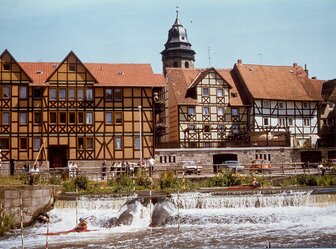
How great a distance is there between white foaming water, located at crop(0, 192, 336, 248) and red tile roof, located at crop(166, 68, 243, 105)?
27.4 m

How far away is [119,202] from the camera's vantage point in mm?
30203

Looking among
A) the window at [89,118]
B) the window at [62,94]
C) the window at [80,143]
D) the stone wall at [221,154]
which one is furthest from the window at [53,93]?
the stone wall at [221,154]

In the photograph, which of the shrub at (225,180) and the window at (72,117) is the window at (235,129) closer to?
the window at (72,117)

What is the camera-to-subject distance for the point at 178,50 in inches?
3442

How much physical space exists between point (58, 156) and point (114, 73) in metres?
9.19

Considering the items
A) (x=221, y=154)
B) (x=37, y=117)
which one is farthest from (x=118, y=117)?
(x=221, y=154)

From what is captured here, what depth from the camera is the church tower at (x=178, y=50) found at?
8731 centimetres

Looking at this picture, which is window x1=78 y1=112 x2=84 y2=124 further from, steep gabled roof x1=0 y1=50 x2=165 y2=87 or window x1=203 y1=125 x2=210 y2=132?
window x1=203 y1=125 x2=210 y2=132

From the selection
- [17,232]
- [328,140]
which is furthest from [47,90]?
[328,140]

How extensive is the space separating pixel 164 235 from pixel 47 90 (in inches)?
1116

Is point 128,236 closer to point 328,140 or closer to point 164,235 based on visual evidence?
point 164,235

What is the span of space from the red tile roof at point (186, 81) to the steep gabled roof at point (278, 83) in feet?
4.85

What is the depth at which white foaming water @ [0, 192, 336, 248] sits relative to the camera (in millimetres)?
20938

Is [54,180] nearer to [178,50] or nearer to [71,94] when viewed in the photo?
[71,94]
